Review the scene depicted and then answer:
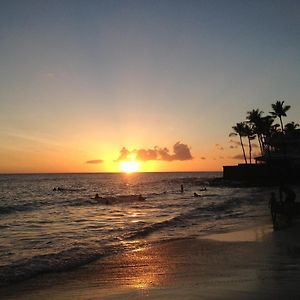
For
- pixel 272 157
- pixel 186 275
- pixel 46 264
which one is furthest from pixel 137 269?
pixel 272 157

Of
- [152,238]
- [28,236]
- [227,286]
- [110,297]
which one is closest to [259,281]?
[227,286]

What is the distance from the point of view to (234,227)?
2041cm

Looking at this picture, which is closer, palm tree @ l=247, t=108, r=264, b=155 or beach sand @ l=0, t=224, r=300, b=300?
beach sand @ l=0, t=224, r=300, b=300

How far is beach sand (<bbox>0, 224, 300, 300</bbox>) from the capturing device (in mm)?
8375

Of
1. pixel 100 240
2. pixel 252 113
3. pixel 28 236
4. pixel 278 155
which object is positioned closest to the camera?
pixel 100 240

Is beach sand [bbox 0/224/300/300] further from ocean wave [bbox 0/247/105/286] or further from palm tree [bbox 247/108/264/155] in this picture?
palm tree [bbox 247/108/264/155]

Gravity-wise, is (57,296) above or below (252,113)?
below

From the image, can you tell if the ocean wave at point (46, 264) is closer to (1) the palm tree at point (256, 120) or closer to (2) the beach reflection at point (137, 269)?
(2) the beach reflection at point (137, 269)

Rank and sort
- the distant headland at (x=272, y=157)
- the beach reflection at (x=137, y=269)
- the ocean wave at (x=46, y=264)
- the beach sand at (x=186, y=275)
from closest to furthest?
1. the beach sand at (x=186, y=275)
2. the beach reflection at (x=137, y=269)
3. the ocean wave at (x=46, y=264)
4. the distant headland at (x=272, y=157)

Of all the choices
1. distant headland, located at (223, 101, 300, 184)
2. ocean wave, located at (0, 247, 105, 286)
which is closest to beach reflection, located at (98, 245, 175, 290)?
ocean wave, located at (0, 247, 105, 286)

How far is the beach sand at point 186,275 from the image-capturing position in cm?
838

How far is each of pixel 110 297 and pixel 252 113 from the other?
264 ft

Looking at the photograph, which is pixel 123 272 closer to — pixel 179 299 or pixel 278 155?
pixel 179 299

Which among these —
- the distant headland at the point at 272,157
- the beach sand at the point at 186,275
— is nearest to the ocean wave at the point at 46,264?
the beach sand at the point at 186,275
